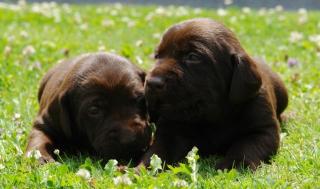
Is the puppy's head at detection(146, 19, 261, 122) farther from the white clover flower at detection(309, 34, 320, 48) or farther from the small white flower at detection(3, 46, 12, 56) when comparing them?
the white clover flower at detection(309, 34, 320, 48)

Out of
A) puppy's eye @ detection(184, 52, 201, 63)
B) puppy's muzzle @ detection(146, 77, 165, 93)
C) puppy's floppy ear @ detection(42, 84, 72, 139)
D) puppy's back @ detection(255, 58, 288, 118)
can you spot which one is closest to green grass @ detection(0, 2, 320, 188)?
puppy's back @ detection(255, 58, 288, 118)

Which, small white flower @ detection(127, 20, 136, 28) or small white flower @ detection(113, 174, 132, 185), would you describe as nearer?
small white flower @ detection(113, 174, 132, 185)

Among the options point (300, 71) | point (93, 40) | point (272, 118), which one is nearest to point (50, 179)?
point (272, 118)

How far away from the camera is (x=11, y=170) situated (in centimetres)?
457

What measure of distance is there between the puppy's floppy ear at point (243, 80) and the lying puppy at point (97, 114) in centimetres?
69

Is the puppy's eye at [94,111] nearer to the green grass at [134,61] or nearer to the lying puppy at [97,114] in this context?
the lying puppy at [97,114]

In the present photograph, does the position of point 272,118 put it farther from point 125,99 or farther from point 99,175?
Answer: point 99,175

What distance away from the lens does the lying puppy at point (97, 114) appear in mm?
4926

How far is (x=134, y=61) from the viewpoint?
848 cm

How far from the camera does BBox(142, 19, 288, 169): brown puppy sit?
482cm

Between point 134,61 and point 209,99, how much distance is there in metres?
3.65

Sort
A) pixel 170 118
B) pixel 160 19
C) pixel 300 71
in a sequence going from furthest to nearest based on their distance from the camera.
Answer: pixel 160 19 → pixel 300 71 → pixel 170 118

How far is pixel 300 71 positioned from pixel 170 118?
12.2 ft

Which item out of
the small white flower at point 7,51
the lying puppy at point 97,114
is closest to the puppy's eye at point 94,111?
the lying puppy at point 97,114
